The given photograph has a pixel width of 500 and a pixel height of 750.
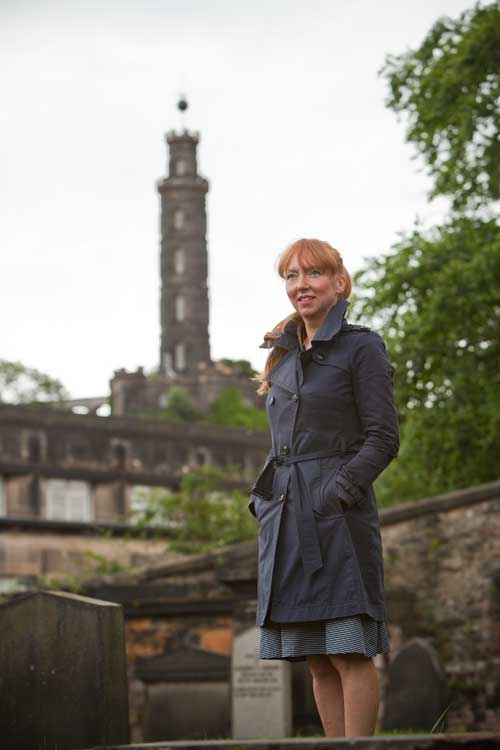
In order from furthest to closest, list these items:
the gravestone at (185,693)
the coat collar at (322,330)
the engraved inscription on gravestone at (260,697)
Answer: the gravestone at (185,693), the engraved inscription on gravestone at (260,697), the coat collar at (322,330)

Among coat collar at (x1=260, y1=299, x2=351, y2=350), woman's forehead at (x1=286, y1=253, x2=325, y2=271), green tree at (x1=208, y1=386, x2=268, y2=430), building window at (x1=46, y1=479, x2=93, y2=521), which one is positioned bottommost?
coat collar at (x1=260, y1=299, x2=351, y2=350)

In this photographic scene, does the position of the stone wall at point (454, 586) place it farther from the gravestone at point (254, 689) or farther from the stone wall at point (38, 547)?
the stone wall at point (38, 547)

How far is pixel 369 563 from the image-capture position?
5.52m

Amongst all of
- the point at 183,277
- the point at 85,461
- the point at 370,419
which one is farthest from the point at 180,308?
the point at 370,419

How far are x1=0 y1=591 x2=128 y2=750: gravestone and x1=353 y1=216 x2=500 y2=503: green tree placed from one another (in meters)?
16.6

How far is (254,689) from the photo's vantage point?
15680 mm

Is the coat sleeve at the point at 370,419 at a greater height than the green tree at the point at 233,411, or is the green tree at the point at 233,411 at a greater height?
the green tree at the point at 233,411

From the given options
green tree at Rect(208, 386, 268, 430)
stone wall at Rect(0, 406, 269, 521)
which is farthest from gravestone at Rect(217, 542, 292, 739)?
green tree at Rect(208, 386, 268, 430)

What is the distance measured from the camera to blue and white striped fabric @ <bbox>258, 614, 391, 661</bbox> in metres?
5.39

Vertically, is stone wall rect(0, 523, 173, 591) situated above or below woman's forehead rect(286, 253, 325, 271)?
above

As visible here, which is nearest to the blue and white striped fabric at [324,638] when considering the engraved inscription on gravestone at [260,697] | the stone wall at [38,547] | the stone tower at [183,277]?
the engraved inscription on gravestone at [260,697]

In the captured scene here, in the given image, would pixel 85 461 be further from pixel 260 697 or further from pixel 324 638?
pixel 324 638

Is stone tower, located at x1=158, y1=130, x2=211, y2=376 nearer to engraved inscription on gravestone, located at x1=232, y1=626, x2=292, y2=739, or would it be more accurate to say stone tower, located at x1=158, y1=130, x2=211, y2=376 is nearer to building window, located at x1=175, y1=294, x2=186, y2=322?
building window, located at x1=175, y1=294, x2=186, y2=322

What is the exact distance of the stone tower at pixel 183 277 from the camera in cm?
9812
